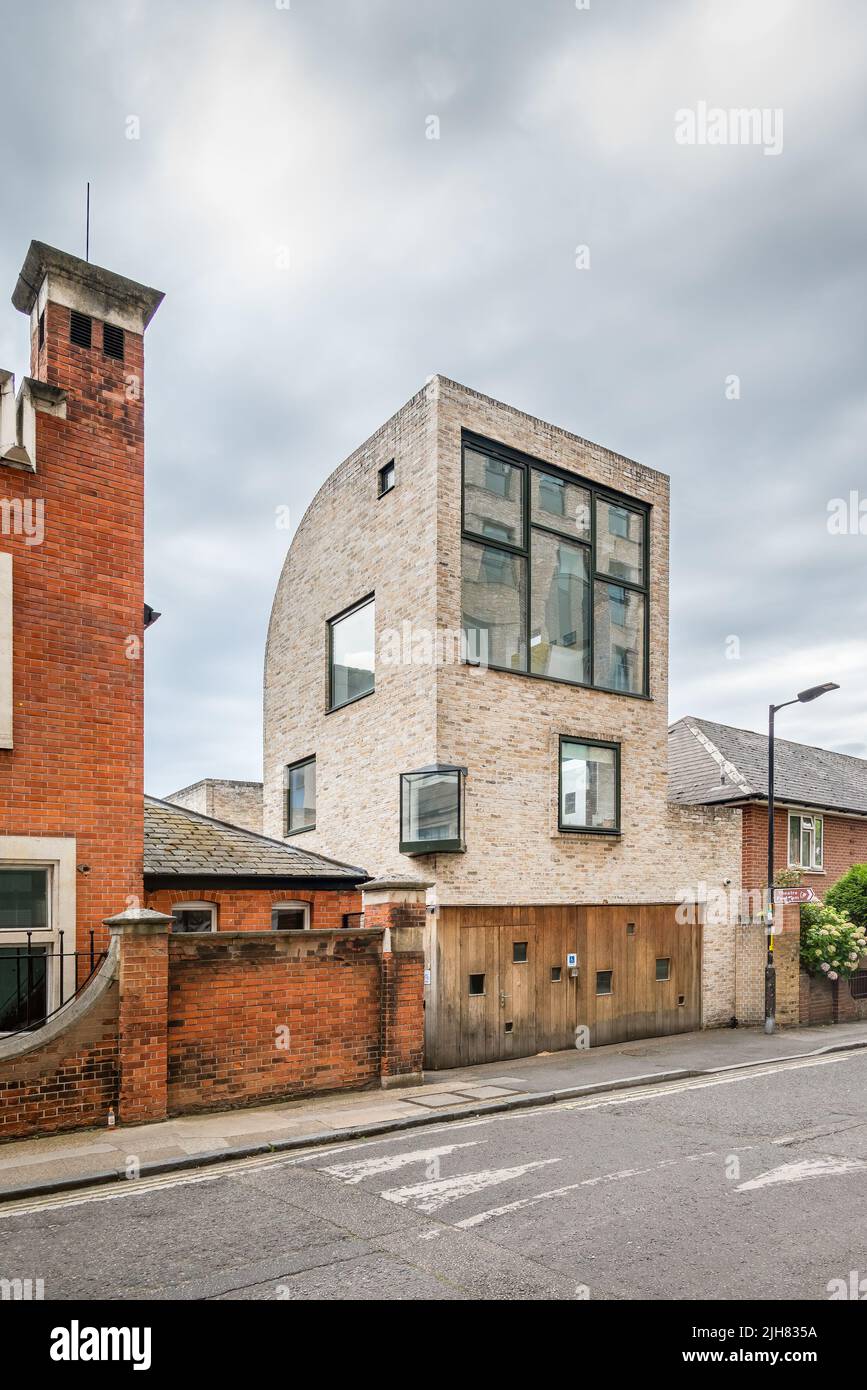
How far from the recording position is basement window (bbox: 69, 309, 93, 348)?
497 inches

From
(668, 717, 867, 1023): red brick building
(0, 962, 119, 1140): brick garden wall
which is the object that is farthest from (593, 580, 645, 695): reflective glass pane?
(0, 962, 119, 1140): brick garden wall

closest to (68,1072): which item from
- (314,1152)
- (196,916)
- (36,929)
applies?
(36,929)

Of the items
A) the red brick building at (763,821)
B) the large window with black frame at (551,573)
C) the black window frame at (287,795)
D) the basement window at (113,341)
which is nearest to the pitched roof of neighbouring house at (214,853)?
the black window frame at (287,795)

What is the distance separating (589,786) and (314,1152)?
10.2 meters

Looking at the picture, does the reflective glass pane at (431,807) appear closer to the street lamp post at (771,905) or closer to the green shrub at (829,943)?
the street lamp post at (771,905)

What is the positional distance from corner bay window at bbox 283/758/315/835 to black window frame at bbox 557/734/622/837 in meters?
5.67

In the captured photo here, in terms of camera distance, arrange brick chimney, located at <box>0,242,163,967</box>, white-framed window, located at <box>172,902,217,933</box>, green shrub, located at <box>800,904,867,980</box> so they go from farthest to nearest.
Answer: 1. green shrub, located at <box>800,904,867,980</box>
2. white-framed window, located at <box>172,902,217,933</box>
3. brick chimney, located at <box>0,242,163,967</box>

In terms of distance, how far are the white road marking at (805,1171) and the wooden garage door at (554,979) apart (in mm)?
7112

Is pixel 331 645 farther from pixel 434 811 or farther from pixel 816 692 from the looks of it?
pixel 816 692

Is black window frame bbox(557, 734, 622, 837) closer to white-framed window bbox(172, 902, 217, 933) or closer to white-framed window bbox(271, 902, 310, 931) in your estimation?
white-framed window bbox(271, 902, 310, 931)

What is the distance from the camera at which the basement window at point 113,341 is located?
12.9 metres

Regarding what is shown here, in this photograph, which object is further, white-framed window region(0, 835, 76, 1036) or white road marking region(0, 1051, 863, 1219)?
white-framed window region(0, 835, 76, 1036)

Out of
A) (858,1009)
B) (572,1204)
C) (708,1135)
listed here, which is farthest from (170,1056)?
(858,1009)
